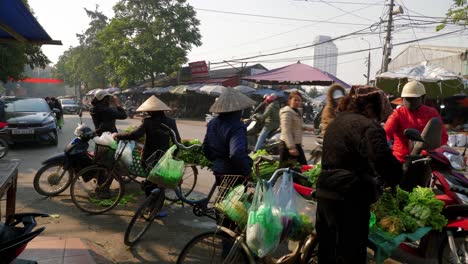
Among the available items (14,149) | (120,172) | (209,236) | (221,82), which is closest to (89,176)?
(120,172)

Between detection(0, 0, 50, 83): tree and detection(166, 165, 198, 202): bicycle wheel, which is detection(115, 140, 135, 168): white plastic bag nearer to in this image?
detection(166, 165, 198, 202): bicycle wheel

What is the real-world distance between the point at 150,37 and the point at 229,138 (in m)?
32.7

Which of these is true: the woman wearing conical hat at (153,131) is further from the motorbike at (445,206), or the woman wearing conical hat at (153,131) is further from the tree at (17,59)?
the tree at (17,59)

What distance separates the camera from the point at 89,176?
5312mm

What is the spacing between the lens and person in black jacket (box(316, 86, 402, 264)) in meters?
2.48

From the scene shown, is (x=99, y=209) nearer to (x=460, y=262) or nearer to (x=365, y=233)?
(x=365, y=233)

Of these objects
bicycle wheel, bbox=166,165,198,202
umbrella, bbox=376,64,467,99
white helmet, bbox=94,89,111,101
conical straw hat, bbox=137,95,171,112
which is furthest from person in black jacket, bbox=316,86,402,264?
umbrella, bbox=376,64,467,99

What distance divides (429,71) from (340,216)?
39.6ft

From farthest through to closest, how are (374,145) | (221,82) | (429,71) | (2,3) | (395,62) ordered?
(395,62)
(221,82)
(429,71)
(2,3)
(374,145)

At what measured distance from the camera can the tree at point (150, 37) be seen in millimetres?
33844

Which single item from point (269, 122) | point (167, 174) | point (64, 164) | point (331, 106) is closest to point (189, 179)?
point (64, 164)

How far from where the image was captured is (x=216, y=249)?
298 centimetres

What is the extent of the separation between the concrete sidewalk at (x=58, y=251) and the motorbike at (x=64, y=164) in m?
1.63

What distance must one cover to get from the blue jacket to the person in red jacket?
207cm
